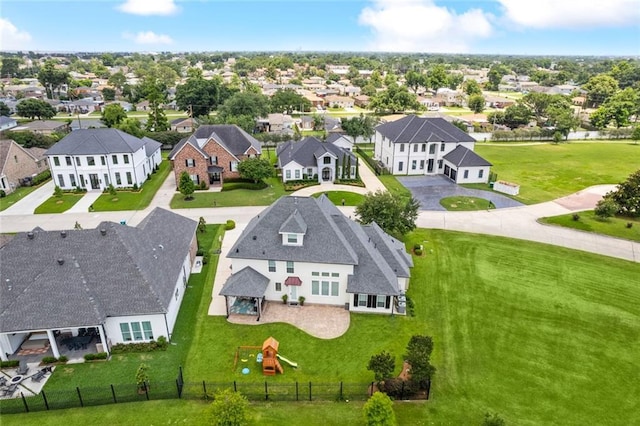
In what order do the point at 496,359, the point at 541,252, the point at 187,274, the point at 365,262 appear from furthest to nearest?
the point at 541,252
the point at 187,274
the point at 365,262
the point at 496,359

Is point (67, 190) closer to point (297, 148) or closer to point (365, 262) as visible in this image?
point (297, 148)

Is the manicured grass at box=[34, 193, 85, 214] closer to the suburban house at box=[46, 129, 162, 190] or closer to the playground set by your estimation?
the suburban house at box=[46, 129, 162, 190]

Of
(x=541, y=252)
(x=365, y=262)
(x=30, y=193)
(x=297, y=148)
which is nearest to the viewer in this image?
(x=365, y=262)

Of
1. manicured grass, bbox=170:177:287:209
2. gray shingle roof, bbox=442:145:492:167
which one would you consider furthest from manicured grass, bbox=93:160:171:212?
gray shingle roof, bbox=442:145:492:167

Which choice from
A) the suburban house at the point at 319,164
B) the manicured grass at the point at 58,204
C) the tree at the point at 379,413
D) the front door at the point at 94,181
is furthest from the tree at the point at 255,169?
the tree at the point at 379,413

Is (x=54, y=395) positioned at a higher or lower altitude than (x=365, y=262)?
lower

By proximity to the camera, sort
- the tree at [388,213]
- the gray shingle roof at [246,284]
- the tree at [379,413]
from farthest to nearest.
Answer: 1. the tree at [388,213]
2. the gray shingle roof at [246,284]
3. the tree at [379,413]

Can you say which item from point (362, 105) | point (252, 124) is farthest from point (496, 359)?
point (362, 105)

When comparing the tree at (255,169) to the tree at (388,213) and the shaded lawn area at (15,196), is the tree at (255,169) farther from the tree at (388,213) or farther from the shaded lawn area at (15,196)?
the shaded lawn area at (15,196)
